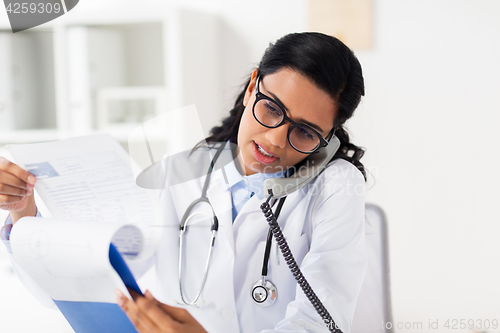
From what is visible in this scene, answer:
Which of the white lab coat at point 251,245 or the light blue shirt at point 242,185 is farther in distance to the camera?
the light blue shirt at point 242,185

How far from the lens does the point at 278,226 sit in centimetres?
87

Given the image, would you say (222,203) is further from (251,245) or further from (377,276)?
(377,276)

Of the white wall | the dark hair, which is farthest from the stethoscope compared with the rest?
the white wall

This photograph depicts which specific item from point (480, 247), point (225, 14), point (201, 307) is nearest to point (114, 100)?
point (225, 14)

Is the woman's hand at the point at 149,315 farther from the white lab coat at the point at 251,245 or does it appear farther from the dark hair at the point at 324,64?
the dark hair at the point at 324,64

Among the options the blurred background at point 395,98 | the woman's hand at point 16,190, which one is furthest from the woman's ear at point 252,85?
the blurred background at point 395,98

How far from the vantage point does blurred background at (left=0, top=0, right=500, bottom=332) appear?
184 cm

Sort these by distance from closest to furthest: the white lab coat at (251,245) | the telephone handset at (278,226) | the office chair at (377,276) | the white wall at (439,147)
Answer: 1. the telephone handset at (278,226)
2. the white lab coat at (251,245)
3. the office chair at (377,276)
4. the white wall at (439,147)

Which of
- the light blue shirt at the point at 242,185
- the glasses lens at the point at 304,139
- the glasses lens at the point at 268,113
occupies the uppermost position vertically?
the glasses lens at the point at 268,113

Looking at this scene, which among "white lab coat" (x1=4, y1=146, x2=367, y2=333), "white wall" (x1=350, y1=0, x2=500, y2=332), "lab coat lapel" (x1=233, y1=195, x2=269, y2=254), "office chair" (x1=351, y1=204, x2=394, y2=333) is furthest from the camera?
"white wall" (x1=350, y1=0, x2=500, y2=332)

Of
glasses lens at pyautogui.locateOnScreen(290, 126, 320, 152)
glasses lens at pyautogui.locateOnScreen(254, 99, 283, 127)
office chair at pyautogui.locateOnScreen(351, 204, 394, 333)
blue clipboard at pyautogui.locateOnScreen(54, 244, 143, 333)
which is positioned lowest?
office chair at pyautogui.locateOnScreen(351, 204, 394, 333)

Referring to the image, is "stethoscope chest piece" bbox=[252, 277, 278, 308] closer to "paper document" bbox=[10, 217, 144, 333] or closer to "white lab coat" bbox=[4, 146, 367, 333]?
"white lab coat" bbox=[4, 146, 367, 333]

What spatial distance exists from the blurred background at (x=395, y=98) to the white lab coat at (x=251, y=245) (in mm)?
910

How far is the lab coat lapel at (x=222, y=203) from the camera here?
39.9 inches
